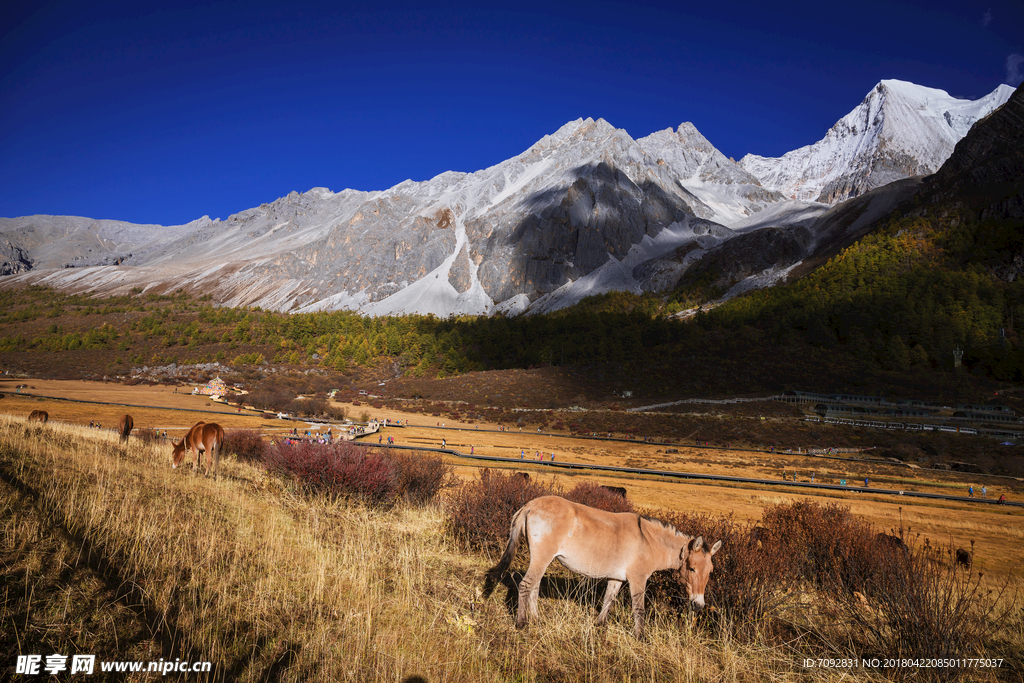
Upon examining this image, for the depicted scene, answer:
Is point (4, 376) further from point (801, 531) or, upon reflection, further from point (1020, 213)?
point (1020, 213)

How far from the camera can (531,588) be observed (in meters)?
5.32

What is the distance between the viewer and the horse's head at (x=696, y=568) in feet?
17.6

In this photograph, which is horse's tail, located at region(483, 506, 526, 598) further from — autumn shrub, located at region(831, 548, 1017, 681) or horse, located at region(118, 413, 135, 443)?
horse, located at region(118, 413, 135, 443)

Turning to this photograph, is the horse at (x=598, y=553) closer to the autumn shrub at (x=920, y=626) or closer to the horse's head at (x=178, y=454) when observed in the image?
the autumn shrub at (x=920, y=626)

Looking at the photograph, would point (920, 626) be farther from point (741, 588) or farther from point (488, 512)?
point (488, 512)

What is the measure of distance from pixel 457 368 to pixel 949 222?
95.7m

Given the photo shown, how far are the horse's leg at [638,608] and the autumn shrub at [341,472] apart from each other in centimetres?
656

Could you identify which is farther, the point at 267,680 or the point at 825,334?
the point at 825,334

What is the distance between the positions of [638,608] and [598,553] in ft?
2.54

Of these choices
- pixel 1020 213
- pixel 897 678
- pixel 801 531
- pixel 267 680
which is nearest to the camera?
pixel 267 680

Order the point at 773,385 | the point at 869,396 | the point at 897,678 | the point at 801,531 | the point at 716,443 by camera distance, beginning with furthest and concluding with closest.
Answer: the point at 773,385 < the point at 869,396 < the point at 716,443 < the point at 801,531 < the point at 897,678

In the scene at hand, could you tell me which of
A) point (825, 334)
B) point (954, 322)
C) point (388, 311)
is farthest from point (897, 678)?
point (388, 311)

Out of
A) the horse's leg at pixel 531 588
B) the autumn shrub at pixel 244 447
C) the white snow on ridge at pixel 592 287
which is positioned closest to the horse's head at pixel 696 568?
the horse's leg at pixel 531 588

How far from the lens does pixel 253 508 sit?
8.44 m
